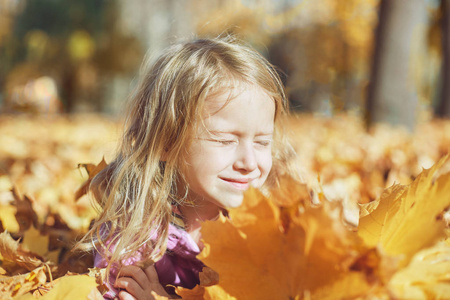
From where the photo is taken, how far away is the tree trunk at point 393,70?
Answer: 5844mm

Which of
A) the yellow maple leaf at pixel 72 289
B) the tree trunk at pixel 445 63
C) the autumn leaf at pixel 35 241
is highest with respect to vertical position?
the tree trunk at pixel 445 63

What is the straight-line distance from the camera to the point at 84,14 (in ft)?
68.8

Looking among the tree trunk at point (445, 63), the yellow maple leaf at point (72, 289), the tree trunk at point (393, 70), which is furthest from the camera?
the tree trunk at point (445, 63)

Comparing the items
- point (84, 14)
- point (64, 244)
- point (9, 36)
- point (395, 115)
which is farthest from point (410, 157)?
point (9, 36)

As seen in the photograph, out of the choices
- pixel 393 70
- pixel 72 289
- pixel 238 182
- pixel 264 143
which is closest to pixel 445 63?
pixel 393 70

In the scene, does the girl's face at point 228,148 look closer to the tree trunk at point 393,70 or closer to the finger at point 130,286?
the finger at point 130,286

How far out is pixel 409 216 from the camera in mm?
822

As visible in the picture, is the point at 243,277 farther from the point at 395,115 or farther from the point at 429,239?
the point at 395,115

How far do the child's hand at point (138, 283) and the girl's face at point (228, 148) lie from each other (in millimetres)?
241

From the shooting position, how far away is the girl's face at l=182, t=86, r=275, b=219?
1.19 meters

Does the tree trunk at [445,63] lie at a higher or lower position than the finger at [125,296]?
higher

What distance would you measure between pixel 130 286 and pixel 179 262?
0.20m

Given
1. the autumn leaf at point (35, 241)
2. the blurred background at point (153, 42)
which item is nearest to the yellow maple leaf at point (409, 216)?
the autumn leaf at point (35, 241)

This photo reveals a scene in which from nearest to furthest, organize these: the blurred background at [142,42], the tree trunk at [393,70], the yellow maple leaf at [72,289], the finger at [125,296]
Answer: the yellow maple leaf at [72,289], the finger at [125,296], the tree trunk at [393,70], the blurred background at [142,42]
